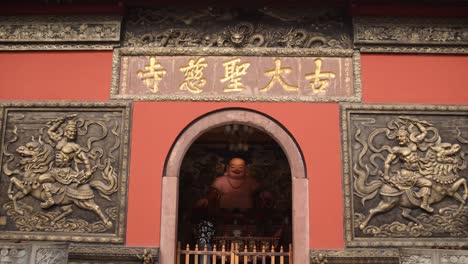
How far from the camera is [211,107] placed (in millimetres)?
6641

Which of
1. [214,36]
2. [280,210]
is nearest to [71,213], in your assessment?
[214,36]

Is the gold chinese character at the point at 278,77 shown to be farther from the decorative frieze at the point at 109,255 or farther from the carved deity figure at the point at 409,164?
the decorative frieze at the point at 109,255

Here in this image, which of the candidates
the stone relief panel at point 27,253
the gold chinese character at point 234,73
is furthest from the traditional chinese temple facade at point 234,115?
the stone relief panel at point 27,253

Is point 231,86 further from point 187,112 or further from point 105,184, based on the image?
point 105,184

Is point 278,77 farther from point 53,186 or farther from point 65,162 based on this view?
point 53,186

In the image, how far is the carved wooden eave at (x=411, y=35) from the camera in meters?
6.75

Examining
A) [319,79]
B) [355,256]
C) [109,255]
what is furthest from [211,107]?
[355,256]

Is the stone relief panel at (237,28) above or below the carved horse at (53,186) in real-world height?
above

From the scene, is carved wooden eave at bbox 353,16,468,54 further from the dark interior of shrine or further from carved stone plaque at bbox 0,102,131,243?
carved stone plaque at bbox 0,102,131,243

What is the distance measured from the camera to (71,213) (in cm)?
641

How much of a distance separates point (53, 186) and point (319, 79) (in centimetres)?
353

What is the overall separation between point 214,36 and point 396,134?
259 centimetres

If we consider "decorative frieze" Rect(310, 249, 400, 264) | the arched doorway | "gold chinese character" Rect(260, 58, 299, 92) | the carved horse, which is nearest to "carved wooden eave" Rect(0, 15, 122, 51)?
the carved horse

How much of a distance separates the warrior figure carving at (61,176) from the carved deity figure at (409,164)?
3.34 m
